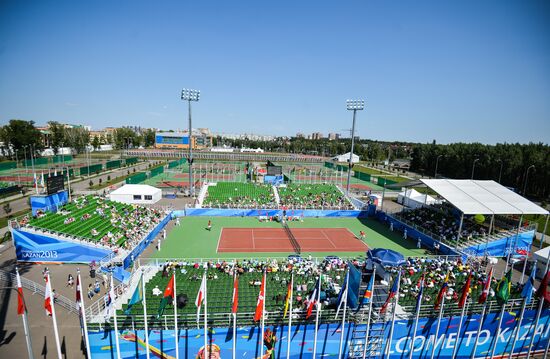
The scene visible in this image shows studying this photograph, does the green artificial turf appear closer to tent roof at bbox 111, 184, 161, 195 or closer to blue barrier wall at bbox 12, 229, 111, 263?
blue barrier wall at bbox 12, 229, 111, 263

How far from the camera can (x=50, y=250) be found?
2341cm

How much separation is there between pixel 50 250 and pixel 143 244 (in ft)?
23.3

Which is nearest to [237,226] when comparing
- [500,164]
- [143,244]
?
[143,244]

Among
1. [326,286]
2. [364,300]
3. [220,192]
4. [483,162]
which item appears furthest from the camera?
[483,162]

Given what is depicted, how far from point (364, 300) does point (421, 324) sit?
11.0 ft

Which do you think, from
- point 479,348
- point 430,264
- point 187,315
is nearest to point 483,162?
point 430,264

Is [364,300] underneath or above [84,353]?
above

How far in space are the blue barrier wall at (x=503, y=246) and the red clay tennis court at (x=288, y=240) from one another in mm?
10943

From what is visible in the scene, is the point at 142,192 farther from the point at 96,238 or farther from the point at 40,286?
the point at 40,286

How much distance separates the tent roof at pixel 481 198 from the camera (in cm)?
2820

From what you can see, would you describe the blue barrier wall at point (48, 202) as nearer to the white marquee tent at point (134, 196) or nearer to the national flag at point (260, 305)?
the white marquee tent at point (134, 196)

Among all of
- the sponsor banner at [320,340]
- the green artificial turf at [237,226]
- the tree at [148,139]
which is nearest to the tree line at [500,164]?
the green artificial turf at [237,226]

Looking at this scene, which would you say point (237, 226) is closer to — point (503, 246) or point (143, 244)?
point (143, 244)

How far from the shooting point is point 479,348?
53.0 feet
